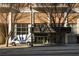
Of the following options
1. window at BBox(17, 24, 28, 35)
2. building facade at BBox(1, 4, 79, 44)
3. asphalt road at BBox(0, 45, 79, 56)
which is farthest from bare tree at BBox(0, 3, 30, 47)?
asphalt road at BBox(0, 45, 79, 56)

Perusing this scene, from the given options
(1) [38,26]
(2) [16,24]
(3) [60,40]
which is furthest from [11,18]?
(3) [60,40]

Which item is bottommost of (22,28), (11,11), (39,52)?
(39,52)

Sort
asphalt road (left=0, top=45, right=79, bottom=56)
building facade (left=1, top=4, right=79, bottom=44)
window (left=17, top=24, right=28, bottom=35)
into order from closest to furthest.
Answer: asphalt road (left=0, top=45, right=79, bottom=56), building facade (left=1, top=4, right=79, bottom=44), window (left=17, top=24, right=28, bottom=35)

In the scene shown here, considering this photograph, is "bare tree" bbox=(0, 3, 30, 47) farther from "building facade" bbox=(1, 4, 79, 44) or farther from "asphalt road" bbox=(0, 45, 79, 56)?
"asphalt road" bbox=(0, 45, 79, 56)

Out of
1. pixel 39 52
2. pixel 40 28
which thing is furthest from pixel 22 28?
pixel 39 52

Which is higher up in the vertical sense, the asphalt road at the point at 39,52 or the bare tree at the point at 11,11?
the bare tree at the point at 11,11

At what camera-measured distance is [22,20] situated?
54906 millimetres

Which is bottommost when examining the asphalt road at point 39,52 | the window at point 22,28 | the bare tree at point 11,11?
the asphalt road at point 39,52

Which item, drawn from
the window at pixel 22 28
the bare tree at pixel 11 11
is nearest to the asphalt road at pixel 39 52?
the bare tree at pixel 11 11

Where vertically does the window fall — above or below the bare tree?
below

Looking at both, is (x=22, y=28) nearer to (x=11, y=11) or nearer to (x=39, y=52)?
(x=11, y=11)

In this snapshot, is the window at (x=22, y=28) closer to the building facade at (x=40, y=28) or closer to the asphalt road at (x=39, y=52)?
the building facade at (x=40, y=28)

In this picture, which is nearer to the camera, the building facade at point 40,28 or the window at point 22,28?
the building facade at point 40,28

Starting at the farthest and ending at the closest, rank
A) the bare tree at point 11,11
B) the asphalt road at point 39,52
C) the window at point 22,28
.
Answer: the window at point 22,28 < the bare tree at point 11,11 < the asphalt road at point 39,52
